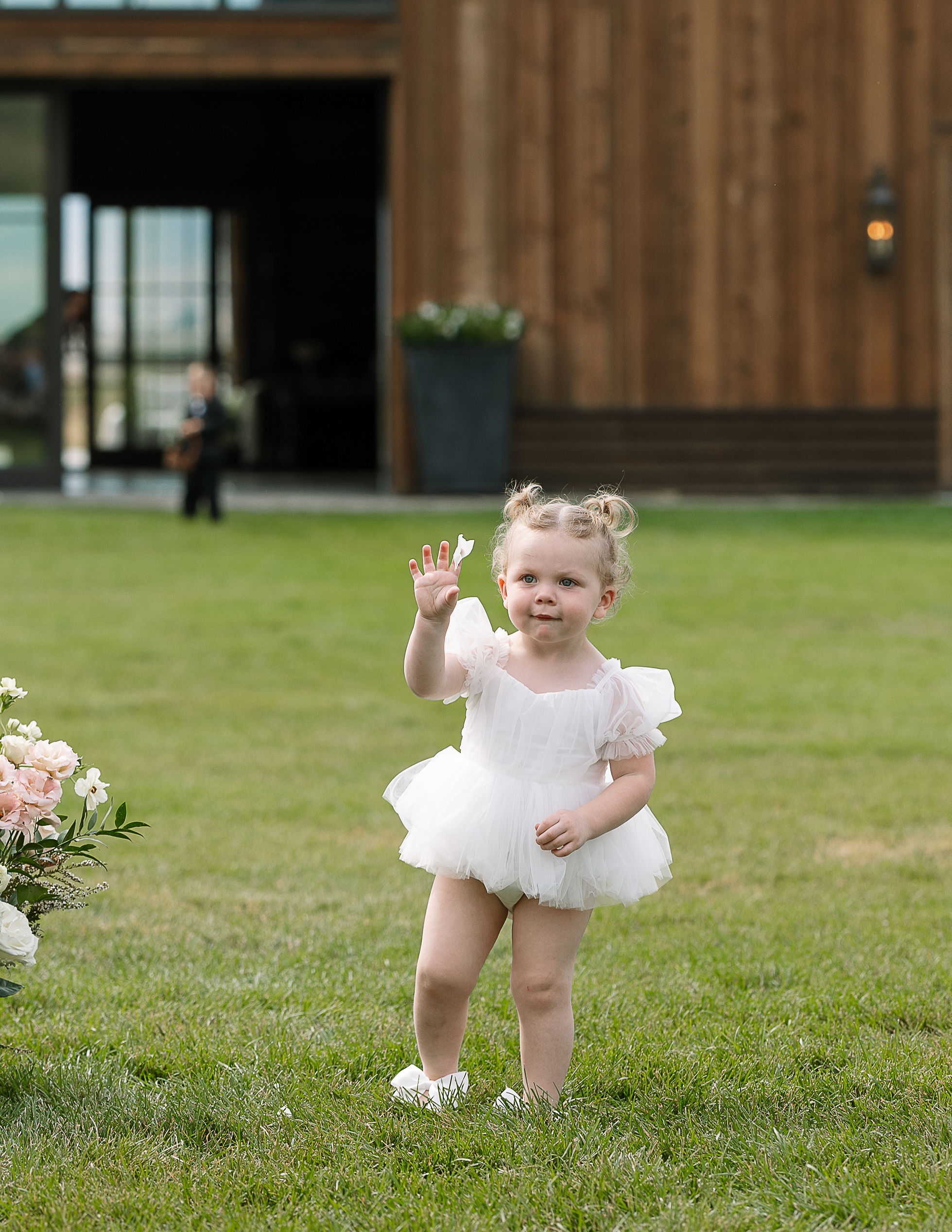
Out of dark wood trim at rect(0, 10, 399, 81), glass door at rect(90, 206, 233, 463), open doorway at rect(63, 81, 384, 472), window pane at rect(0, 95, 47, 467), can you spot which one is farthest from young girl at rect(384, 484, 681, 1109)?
glass door at rect(90, 206, 233, 463)

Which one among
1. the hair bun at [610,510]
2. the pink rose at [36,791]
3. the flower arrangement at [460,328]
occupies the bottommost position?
the pink rose at [36,791]

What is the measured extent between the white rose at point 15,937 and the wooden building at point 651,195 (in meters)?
11.1

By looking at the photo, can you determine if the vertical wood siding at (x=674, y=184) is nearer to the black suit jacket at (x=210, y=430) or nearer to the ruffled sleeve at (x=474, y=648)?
the black suit jacket at (x=210, y=430)

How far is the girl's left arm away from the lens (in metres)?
2.46

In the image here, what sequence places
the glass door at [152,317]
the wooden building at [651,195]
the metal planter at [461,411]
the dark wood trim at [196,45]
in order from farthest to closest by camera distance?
the glass door at [152,317], the wooden building at [651,195], the dark wood trim at [196,45], the metal planter at [461,411]

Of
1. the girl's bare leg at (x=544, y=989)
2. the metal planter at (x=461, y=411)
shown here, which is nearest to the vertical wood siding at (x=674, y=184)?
the metal planter at (x=461, y=411)

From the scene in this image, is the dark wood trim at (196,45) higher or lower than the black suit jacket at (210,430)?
higher

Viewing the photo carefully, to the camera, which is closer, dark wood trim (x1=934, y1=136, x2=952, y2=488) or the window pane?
the window pane

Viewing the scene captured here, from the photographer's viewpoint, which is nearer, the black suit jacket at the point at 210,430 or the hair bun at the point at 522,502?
the hair bun at the point at 522,502

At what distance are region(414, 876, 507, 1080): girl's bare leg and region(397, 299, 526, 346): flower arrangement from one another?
406 inches

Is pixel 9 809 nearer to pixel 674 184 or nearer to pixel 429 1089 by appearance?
pixel 429 1089

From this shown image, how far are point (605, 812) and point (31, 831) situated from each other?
Result: 89cm

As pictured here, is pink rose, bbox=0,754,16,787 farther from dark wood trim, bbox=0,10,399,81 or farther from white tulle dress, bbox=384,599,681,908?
dark wood trim, bbox=0,10,399,81

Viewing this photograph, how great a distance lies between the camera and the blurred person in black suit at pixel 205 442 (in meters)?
11.3
